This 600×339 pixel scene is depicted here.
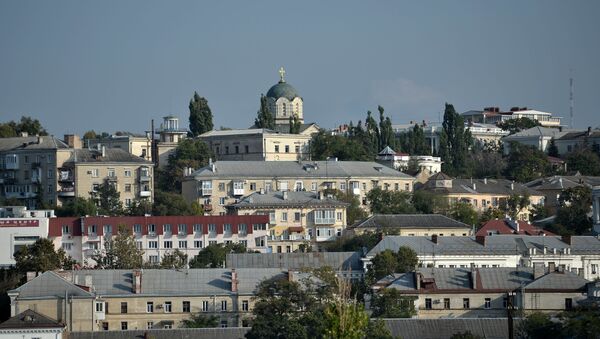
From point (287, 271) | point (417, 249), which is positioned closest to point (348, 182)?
point (417, 249)

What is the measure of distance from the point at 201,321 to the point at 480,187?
60.9 meters

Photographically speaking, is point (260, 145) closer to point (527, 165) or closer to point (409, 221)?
point (527, 165)

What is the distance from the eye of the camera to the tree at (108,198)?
139 metres

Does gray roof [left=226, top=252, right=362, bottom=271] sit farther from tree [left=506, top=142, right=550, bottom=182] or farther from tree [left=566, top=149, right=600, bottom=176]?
tree [left=566, top=149, right=600, bottom=176]

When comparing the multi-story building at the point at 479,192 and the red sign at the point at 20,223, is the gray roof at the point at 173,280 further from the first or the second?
the multi-story building at the point at 479,192

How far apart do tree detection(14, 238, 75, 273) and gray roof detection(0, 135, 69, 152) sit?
30.8 metres

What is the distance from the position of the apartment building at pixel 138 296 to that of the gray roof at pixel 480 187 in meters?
50.1

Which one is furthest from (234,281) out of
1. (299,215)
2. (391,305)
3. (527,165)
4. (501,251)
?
(527,165)

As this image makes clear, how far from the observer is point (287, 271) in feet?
334

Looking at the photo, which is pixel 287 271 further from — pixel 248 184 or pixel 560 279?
pixel 248 184

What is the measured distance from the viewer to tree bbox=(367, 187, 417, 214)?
142 metres

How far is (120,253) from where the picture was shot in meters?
117

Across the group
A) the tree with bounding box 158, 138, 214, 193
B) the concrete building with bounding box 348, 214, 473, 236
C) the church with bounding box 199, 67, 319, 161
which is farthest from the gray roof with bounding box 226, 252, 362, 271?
the church with bounding box 199, 67, 319, 161

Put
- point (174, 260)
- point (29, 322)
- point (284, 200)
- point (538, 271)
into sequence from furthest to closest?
1. point (284, 200)
2. point (174, 260)
3. point (538, 271)
4. point (29, 322)
